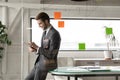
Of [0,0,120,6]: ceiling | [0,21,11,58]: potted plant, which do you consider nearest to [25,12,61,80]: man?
[0,21,11,58]: potted plant

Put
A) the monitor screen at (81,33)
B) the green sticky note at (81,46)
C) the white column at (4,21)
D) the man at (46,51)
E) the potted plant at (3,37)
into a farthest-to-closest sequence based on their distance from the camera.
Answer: the monitor screen at (81,33) < the green sticky note at (81,46) < the white column at (4,21) < the potted plant at (3,37) < the man at (46,51)

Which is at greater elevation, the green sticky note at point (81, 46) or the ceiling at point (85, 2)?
the ceiling at point (85, 2)

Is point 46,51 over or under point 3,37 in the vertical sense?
under

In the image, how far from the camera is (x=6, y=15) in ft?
17.5

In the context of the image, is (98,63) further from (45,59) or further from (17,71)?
(45,59)

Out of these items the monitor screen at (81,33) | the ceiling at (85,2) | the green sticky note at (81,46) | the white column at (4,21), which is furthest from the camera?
the monitor screen at (81,33)

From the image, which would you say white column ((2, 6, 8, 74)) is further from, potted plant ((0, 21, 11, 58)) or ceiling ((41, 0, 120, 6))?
ceiling ((41, 0, 120, 6))

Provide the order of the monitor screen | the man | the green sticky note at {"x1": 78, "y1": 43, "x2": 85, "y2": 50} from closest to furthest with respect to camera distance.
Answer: the man < the green sticky note at {"x1": 78, "y1": 43, "x2": 85, "y2": 50} < the monitor screen

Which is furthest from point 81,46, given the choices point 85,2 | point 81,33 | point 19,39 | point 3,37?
point 3,37

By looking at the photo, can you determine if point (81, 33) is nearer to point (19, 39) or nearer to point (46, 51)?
point (19, 39)

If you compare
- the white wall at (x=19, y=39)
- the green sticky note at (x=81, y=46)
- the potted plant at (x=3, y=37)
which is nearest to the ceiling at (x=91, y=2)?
the white wall at (x=19, y=39)

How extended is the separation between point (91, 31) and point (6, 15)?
1.90 meters

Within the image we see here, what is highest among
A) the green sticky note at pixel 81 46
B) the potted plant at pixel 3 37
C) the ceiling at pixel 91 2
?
the ceiling at pixel 91 2

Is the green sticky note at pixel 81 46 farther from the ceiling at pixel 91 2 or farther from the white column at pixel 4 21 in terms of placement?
the white column at pixel 4 21
